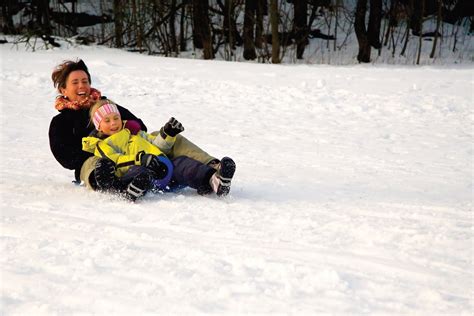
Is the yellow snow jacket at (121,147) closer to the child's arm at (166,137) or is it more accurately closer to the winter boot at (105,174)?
the child's arm at (166,137)

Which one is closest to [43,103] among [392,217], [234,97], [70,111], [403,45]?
[234,97]

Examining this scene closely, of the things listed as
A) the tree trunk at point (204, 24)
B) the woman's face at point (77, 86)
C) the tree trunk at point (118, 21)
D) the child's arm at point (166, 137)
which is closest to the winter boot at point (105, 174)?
the child's arm at point (166, 137)

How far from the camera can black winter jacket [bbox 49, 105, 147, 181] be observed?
4.13 metres

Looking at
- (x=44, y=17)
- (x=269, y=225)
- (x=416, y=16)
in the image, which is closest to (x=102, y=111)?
(x=269, y=225)

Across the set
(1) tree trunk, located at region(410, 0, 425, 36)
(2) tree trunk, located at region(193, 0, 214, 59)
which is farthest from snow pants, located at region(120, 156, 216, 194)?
(1) tree trunk, located at region(410, 0, 425, 36)

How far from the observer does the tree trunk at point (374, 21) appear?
15.9 metres

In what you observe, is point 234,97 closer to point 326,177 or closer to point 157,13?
point 326,177

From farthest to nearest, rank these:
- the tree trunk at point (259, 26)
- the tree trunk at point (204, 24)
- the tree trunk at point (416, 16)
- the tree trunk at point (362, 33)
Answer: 1. the tree trunk at point (416, 16)
2. the tree trunk at point (362, 33)
3. the tree trunk at point (259, 26)
4. the tree trunk at point (204, 24)

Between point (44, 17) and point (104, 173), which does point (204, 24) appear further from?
point (104, 173)

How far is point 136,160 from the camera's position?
393 cm

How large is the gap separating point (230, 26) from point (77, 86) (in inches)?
431

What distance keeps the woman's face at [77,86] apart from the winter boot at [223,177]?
1.09m

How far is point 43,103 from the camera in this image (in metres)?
7.92

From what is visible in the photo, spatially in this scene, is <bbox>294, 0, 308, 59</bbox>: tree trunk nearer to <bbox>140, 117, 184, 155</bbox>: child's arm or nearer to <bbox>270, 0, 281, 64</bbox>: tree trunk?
<bbox>270, 0, 281, 64</bbox>: tree trunk
